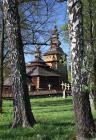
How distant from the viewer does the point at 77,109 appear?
10914 millimetres

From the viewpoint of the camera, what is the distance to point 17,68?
47.8ft

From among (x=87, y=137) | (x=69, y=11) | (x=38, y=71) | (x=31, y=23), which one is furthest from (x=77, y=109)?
(x=38, y=71)

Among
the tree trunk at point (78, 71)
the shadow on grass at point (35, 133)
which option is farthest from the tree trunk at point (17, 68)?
the tree trunk at point (78, 71)

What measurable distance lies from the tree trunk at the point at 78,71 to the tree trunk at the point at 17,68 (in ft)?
12.3

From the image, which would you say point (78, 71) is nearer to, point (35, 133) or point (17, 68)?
point (35, 133)

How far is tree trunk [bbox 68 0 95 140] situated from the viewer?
10.9m

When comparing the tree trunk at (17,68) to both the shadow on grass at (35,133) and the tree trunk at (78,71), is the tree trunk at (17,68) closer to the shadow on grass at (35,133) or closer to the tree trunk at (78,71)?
the shadow on grass at (35,133)

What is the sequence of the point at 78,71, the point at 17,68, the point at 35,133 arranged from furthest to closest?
the point at 17,68 → the point at 35,133 → the point at 78,71

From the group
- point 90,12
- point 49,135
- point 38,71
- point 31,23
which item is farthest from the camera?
point 38,71

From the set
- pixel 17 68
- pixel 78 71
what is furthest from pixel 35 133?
pixel 17 68

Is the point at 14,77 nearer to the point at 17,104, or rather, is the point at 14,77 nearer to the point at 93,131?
the point at 17,104

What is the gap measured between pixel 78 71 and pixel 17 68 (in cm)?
405

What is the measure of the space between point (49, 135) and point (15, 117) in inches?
109

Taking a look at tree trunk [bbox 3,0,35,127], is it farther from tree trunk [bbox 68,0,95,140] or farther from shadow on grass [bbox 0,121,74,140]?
tree trunk [bbox 68,0,95,140]
